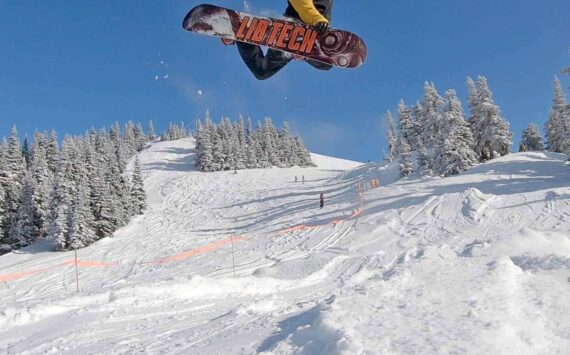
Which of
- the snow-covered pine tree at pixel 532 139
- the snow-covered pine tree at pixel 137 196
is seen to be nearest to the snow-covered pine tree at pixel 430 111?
the snow-covered pine tree at pixel 532 139

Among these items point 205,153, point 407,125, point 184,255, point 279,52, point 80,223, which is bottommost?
point 184,255

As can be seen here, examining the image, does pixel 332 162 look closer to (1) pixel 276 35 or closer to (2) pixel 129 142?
(2) pixel 129 142

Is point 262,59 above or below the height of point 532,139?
below

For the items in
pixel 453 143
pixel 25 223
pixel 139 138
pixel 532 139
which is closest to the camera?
pixel 453 143

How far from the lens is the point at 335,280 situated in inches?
520

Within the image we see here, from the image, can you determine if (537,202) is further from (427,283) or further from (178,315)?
(178,315)

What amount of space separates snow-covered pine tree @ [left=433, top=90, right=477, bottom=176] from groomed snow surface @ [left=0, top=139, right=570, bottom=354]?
3614mm

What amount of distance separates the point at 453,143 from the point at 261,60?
35.0 metres

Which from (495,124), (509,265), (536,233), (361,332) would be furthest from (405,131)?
(361,332)

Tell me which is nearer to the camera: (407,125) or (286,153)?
Answer: (407,125)

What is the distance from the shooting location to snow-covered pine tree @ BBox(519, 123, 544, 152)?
6302cm

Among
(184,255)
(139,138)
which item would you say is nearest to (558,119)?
(184,255)

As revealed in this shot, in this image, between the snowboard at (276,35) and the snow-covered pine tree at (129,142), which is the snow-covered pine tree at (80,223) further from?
the snow-covered pine tree at (129,142)

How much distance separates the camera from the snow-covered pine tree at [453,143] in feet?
125
